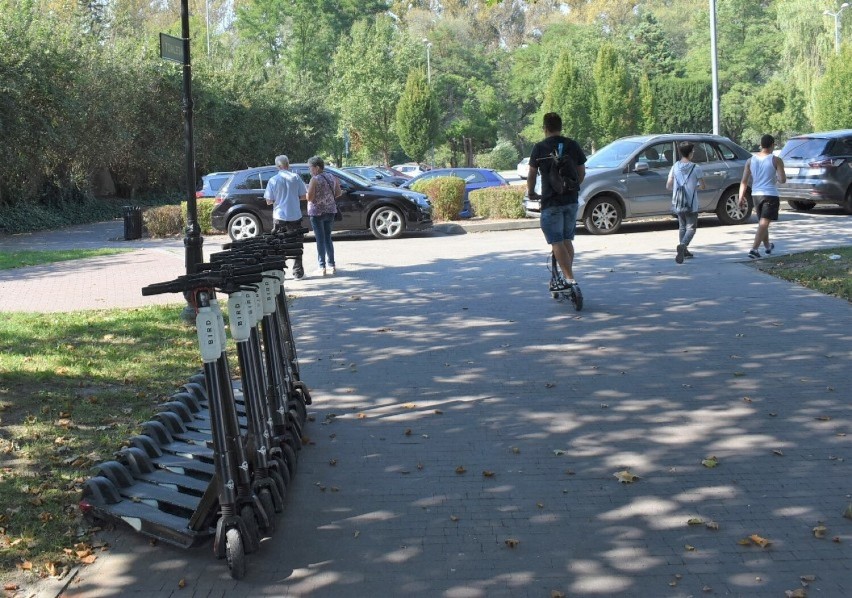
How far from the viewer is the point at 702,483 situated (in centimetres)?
552

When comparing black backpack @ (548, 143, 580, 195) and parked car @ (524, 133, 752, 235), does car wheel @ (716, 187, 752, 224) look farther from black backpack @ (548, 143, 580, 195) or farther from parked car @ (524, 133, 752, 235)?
black backpack @ (548, 143, 580, 195)

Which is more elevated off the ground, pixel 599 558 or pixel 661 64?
pixel 661 64

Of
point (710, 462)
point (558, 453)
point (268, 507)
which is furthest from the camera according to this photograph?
point (558, 453)

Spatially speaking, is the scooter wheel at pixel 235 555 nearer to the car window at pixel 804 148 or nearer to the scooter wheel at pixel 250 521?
the scooter wheel at pixel 250 521

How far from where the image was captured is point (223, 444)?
462cm

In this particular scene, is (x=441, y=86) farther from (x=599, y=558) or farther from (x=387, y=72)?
(x=599, y=558)

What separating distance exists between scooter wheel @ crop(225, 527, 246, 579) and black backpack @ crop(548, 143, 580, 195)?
6740 millimetres

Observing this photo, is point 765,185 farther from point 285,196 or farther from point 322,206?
point 285,196

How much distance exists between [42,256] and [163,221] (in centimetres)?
485

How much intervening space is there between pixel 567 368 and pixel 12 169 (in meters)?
21.5

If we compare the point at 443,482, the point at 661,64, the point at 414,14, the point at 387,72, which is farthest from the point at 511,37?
the point at 443,482

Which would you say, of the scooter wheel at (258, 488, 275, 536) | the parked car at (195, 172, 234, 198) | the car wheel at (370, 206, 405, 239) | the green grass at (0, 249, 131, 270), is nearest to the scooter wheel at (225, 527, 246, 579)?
the scooter wheel at (258, 488, 275, 536)

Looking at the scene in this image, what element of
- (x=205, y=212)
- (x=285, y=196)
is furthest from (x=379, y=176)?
(x=285, y=196)

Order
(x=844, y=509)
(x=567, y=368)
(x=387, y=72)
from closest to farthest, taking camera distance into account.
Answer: (x=844, y=509), (x=567, y=368), (x=387, y=72)
